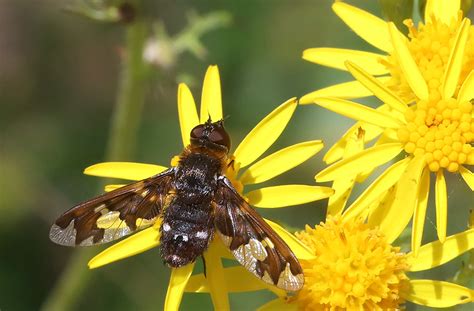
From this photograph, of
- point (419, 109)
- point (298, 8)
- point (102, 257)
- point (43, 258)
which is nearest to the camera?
point (102, 257)

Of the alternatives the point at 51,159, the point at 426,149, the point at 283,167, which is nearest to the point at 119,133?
the point at 51,159

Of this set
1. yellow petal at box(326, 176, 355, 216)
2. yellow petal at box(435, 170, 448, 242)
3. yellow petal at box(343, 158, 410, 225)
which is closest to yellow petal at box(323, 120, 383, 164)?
yellow petal at box(326, 176, 355, 216)

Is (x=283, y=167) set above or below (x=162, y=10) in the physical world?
below

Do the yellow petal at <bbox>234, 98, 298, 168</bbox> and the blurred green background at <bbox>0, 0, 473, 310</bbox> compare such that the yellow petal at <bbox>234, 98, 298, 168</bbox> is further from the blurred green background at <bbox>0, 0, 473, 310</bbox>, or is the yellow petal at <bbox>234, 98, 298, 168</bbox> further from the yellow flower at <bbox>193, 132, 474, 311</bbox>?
the blurred green background at <bbox>0, 0, 473, 310</bbox>

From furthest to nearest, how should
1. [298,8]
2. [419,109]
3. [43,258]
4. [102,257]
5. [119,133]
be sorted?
[298,8] → [43,258] → [119,133] → [419,109] → [102,257]

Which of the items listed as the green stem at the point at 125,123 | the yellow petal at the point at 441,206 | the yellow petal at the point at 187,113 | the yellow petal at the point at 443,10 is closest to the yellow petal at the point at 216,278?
the yellow petal at the point at 187,113

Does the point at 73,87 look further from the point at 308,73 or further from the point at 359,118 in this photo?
the point at 359,118

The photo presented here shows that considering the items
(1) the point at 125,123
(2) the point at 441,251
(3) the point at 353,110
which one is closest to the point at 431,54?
(3) the point at 353,110

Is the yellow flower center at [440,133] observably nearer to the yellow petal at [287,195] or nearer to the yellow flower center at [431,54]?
the yellow flower center at [431,54]
